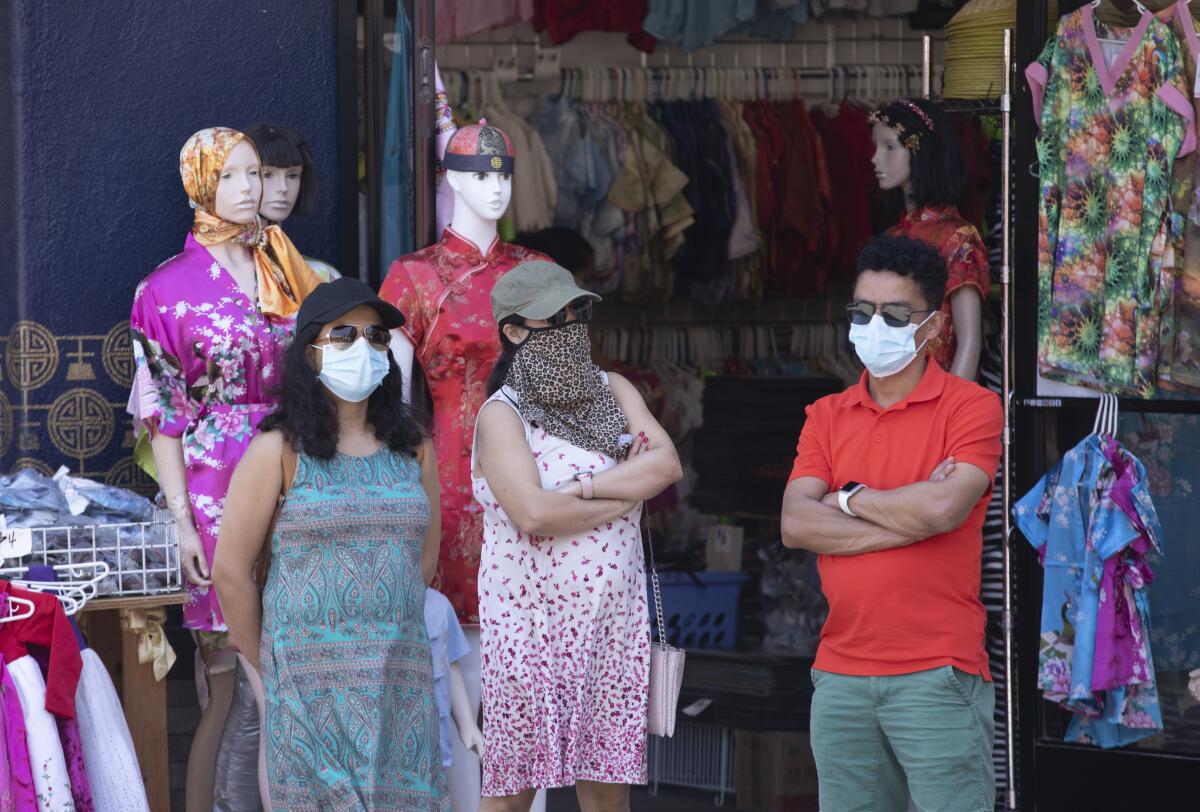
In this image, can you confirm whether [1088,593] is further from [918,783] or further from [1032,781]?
[918,783]

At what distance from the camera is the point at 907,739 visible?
3.78 m

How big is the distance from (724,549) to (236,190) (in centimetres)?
279

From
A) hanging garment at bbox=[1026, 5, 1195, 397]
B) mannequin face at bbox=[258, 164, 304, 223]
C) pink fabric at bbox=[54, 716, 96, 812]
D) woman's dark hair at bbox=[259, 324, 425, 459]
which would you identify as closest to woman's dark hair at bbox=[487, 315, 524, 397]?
woman's dark hair at bbox=[259, 324, 425, 459]

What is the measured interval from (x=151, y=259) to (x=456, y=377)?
1049mm

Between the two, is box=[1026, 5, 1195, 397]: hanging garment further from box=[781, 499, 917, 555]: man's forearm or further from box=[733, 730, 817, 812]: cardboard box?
box=[733, 730, 817, 812]: cardboard box

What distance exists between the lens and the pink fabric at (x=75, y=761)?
403 centimetres

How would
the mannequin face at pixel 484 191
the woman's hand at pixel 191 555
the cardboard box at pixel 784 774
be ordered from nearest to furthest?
the woman's hand at pixel 191 555
the mannequin face at pixel 484 191
the cardboard box at pixel 784 774

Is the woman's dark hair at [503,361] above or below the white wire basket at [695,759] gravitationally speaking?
above

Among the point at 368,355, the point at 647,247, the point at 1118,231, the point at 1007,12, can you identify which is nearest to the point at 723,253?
the point at 647,247

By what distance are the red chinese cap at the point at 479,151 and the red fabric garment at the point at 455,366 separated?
23cm

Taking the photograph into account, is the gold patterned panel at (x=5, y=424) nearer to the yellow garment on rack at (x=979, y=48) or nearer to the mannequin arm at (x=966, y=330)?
the mannequin arm at (x=966, y=330)

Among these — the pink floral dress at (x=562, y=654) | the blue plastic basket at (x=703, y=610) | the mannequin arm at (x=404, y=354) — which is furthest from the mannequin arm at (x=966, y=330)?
the blue plastic basket at (x=703, y=610)

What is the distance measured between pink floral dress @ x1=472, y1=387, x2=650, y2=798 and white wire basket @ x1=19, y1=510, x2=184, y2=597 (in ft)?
3.04

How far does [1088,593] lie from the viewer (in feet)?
15.9
